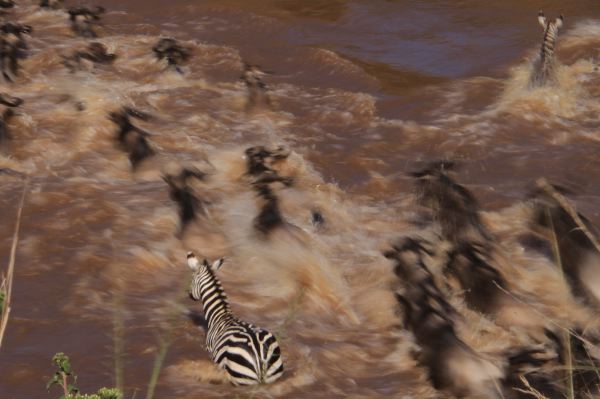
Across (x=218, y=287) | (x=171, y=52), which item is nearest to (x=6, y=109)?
(x=171, y=52)

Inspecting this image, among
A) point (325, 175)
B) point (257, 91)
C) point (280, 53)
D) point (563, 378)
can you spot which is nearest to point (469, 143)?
point (325, 175)

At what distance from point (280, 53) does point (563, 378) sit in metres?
8.42

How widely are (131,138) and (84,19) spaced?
553 centimetres

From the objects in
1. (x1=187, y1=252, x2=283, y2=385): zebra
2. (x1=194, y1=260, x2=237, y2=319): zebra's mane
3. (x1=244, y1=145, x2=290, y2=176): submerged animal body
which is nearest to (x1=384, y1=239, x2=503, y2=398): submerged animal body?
(x1=187, y1=252, x2=283, y2=385): zebra

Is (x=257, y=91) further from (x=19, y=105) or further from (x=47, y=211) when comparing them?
(x=47, y=211)

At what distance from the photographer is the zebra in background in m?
11.4

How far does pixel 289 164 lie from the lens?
372 inches

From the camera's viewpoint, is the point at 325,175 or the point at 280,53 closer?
the point at 325,175

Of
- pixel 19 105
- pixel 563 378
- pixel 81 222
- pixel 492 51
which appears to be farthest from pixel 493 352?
pixel 492 51

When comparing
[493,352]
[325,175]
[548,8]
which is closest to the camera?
[493,352]

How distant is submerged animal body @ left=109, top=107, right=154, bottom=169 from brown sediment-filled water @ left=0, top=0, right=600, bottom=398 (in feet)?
0.34

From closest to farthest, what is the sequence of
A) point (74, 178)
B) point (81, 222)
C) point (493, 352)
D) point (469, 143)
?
1. point (493, 352)
2. point (81, 222)
3. point (74, 178)
4. point (469, 143)

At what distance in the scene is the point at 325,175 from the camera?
9.34 meters

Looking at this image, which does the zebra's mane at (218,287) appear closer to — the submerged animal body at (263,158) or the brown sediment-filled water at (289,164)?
the brown sediment-filled water at (289,164)
